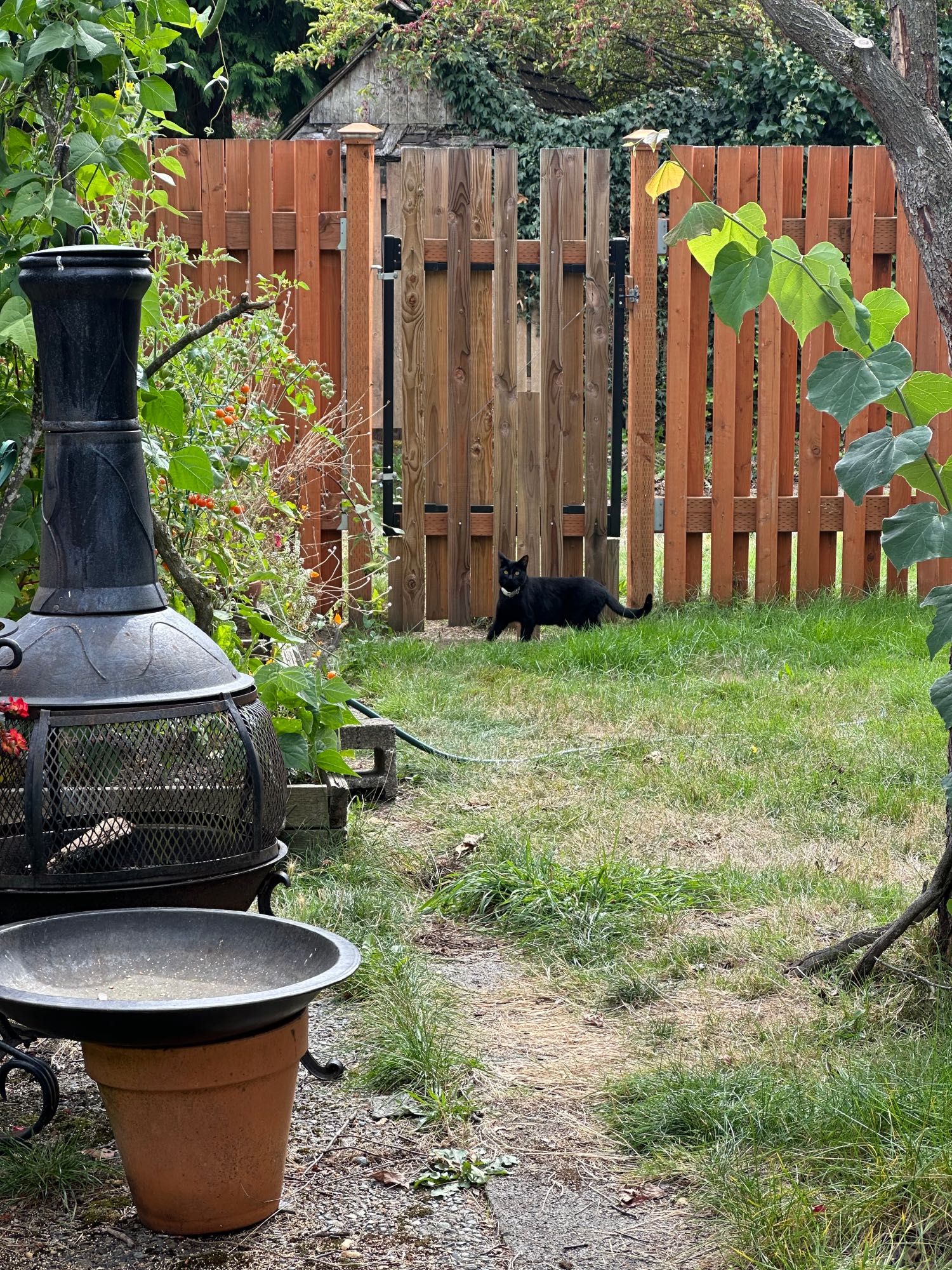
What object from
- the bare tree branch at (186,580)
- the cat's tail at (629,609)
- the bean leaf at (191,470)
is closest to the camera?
the bean leaf at (191,470)

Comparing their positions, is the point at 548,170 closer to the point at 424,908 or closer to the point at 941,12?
the point at 424,908

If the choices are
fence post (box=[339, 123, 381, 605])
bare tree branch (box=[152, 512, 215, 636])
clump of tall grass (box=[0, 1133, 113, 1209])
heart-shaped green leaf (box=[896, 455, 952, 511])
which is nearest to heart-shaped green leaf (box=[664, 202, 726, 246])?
heart-shaped green leaf (box=[896, 455, 952, 511])

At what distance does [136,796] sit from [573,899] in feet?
3.97

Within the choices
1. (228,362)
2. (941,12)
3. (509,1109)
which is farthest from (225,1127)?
(941,12)

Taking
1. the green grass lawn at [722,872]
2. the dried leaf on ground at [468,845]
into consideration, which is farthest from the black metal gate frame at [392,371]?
the dried leaf on ground at [468,845]

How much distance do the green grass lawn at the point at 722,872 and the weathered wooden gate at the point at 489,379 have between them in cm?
59

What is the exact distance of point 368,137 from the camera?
20.9ft

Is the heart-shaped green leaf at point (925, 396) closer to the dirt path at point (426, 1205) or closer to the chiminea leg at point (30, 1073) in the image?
the dirt path at point (426, 1205)

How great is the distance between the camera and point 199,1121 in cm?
197

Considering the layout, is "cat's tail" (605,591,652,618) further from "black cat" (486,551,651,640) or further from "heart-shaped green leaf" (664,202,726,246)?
"heart-shaped green leaf" (664,202,726,246)

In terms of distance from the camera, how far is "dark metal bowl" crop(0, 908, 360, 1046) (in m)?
1.92

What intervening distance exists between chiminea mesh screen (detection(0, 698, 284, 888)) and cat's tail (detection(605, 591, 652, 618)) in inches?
157

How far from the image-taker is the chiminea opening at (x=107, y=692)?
2299 millimetres

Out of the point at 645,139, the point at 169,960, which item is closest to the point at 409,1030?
the point at 169,960
